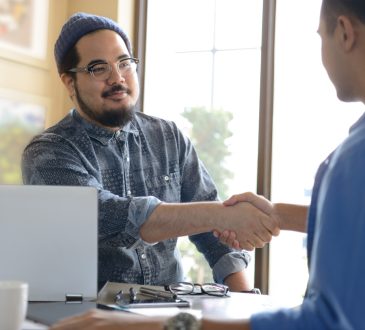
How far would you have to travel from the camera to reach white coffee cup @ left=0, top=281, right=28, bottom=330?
1.11m

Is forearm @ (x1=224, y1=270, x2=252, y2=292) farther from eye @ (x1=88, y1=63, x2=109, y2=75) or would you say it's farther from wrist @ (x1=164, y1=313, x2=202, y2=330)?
wrist @ (x1=164, y1=313, x2=202, y2=330)

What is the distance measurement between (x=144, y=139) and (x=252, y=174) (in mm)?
1298

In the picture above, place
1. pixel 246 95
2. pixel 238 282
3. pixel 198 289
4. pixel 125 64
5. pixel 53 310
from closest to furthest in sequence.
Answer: pixel 53 310 → pixel 198 289 → pixel 238 282 → pixel 125 64 → pixel 246 95

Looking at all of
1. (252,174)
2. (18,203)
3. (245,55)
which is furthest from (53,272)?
(245,55)

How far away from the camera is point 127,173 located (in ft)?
6.94

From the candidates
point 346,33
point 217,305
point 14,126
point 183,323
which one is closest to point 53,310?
point 217,305

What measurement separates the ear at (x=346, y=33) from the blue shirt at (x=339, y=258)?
229 millimetres

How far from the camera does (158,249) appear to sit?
2059 mm

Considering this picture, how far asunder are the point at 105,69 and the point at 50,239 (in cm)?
93

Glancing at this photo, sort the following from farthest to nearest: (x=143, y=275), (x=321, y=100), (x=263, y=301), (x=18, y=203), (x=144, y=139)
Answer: (x=321, y=100)
(x=144, y=139)
(x=143, y=275)
(x=263, y=301)
(x=18, y=203)

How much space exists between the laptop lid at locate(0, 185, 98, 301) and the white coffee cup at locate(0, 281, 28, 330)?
10.0 inches

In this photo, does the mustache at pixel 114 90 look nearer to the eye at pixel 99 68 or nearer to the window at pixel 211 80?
the eye at pixel 99 68

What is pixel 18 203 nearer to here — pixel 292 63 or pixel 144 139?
pixel 144 139

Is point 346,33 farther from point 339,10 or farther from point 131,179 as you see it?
point 131,179
